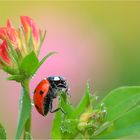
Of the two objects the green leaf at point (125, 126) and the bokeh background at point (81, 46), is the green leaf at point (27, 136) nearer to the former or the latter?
the green leaf at point (125, 126)

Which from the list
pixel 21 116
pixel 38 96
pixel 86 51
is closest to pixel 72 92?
pixel 86 51

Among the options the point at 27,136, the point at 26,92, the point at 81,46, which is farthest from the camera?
the point at 81,46

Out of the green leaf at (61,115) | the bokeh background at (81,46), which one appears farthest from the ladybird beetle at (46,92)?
the bokeh background at (81,46)

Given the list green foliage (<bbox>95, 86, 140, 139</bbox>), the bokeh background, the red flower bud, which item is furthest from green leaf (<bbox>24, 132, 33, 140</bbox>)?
the bokeh background

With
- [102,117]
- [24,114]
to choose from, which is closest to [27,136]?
[24,114]

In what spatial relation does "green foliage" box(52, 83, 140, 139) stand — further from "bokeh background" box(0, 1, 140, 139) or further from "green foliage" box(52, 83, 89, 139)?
"bokeh background" box(0, 1, 140, 139)

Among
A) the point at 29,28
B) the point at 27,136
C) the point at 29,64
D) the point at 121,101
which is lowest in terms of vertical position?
the point at 27,136

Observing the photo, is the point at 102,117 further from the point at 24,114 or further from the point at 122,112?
the point at 24,114
